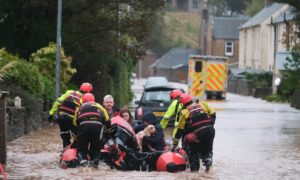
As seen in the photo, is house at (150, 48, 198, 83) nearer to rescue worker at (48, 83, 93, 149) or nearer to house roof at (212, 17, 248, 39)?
house roof at (212, 17, 248, 39)

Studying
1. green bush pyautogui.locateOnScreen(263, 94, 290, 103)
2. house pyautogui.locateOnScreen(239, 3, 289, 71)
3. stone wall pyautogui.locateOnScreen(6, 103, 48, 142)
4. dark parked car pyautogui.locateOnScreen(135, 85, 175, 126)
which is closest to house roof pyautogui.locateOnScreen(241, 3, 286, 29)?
house pyautogui.locateOnScreen(239, 3, 289, 71)

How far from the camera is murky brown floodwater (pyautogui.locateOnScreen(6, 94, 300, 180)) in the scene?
49.6ft

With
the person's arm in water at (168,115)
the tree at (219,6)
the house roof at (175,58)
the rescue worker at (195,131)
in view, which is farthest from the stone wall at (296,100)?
the tree at (219,6)

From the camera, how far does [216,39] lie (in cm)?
10944

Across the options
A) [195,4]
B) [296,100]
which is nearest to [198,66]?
[296,100]

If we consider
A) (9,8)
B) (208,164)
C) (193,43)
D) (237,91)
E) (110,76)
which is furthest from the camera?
(193,43)

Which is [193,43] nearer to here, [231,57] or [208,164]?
[231,57]

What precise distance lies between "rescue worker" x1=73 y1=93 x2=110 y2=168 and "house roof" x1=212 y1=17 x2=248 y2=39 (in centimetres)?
9416

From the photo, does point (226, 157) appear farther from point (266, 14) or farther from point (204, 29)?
Answer: point (204, 29)

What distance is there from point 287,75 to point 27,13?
23367mm

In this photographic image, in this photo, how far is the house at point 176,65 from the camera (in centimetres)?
12194

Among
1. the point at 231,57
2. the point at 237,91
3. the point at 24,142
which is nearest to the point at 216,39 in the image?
the point at 231,57

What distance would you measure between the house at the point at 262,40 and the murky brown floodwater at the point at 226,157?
47422mm

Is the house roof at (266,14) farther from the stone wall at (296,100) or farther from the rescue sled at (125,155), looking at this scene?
the rescue sled at (125,155)
